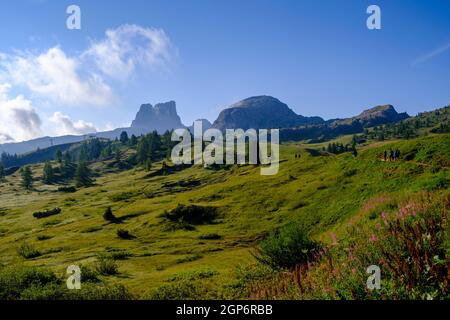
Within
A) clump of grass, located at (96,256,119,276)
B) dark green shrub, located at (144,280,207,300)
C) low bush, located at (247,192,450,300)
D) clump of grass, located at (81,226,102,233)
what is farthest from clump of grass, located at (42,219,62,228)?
low bush, located at (247,192,450,300)

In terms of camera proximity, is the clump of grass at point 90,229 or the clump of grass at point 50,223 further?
the clump of grass at point 50,223

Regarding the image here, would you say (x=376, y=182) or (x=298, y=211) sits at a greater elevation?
(x=376, y=182)

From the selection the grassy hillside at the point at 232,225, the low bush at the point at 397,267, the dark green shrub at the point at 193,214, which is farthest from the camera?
the dark green shrub at the point at 193,214

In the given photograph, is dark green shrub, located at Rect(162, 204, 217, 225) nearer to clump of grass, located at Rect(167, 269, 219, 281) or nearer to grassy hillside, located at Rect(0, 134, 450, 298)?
grassy hillside, located at Rect(0, 134, 450, 298)

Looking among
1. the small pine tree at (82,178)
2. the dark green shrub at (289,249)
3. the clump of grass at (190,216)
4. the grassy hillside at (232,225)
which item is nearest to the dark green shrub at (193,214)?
the clump of grass at (190,216)

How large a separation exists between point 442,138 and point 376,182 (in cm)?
1182

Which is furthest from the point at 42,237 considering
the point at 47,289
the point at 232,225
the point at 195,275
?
the point at 47,289

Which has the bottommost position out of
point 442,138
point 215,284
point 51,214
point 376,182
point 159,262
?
point 51,214

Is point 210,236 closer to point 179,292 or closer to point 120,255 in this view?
point 120,255

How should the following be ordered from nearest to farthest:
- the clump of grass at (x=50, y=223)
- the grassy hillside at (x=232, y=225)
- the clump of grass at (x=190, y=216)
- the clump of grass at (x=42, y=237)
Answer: the grassy hillside at (x=232, y=225) → the clump of grass at (x=190, y=216) → the clump of grass at (x=42, y=237) → the clump of grass at (x=50, y=223)

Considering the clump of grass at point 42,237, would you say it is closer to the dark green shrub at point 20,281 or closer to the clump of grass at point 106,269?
the clump of grass at point 106,269
